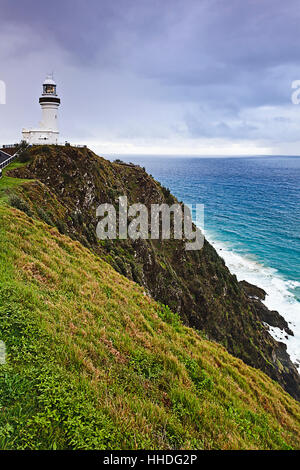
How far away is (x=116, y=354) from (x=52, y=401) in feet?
9.17

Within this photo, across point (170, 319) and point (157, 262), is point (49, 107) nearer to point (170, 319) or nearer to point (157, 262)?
point (157, 262)

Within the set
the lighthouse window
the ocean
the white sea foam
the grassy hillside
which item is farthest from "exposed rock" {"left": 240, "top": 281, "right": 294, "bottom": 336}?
the lighthouse window

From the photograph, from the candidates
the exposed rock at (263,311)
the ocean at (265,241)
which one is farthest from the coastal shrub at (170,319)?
the exposed rock at (263,311)

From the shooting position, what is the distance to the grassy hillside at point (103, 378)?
491 cm

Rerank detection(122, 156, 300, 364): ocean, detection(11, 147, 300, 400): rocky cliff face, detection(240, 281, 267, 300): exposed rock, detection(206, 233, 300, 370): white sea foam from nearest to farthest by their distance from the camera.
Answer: detection(11, 147, 300, 400): rocky cliff face, detection(206, 233, 300, 370): white sea foam, detection(122, 156, 300, 364): ocean, detection(240, 281, 267, 300): exposed rock

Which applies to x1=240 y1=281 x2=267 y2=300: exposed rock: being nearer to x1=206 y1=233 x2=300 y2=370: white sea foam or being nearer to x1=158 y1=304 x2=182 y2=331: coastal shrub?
x1=206 y1=233 x2=300 y2=370: white sea foam

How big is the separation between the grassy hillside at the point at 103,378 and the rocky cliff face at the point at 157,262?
33.6 ft

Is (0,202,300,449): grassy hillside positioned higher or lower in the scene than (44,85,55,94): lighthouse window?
lower

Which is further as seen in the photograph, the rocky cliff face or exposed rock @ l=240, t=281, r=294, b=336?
exposed rock @ l=240, t=281, r=294, b=336

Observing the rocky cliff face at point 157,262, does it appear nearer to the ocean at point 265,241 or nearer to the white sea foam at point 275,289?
the white sea foam at point 275,289

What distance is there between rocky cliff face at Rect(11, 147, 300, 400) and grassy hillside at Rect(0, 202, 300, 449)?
10.2 meters

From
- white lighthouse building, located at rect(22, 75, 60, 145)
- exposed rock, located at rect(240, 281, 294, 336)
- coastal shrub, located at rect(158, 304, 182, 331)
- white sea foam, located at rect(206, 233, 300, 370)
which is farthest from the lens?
white lighthouse building, located at rect(22, 75, 60, 145)

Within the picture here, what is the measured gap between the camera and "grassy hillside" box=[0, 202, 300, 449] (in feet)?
16.1

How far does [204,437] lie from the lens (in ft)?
18.7
